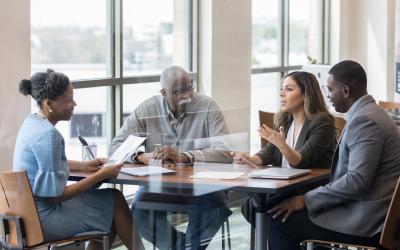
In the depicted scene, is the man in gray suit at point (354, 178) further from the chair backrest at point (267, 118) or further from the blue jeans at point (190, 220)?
the chair backrest at point (267, 118)

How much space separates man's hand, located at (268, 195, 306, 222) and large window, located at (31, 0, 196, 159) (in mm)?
1130

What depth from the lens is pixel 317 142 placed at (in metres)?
4.06

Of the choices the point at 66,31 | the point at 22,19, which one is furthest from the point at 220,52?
the point at 22,19

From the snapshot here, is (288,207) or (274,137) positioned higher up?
(274,137)

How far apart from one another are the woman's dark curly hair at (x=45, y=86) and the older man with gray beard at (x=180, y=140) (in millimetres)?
670

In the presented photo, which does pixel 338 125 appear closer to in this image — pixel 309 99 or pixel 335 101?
pixel 309 99

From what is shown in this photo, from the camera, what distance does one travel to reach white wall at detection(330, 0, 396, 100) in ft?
24.4


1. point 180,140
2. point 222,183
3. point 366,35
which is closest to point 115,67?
point 180,140

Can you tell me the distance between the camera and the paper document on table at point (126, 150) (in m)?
4.17

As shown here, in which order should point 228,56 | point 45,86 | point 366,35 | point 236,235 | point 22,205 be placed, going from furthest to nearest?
point 366,35
point 228,56
point 236,235
point 45,86
point 22,205

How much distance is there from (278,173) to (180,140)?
0.85 m

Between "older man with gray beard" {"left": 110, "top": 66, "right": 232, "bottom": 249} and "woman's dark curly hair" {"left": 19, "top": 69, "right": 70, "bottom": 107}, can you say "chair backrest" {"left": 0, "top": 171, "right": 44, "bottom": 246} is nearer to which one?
"woman's dark curly hair" {"left": 19, "top": 69, "right": 70, "bottom": 107}

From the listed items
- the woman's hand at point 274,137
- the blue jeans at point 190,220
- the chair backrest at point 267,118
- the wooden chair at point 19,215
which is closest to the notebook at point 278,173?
the woman's hand at point 274,137

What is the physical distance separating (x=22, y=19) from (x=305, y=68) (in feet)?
Result: 10.4
